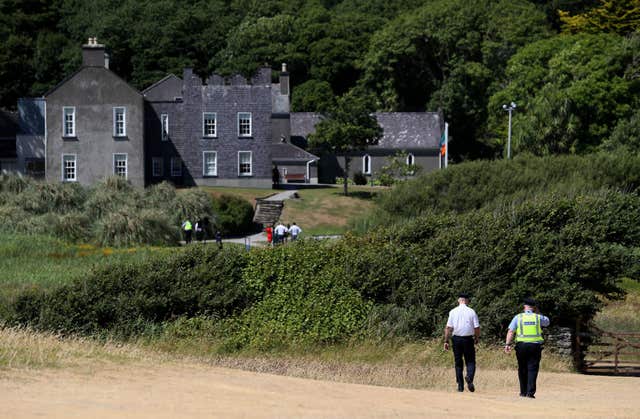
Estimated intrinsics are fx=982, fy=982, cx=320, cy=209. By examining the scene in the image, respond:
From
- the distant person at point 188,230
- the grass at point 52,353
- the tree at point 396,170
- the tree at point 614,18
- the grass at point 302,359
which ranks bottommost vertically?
the grass at point 302,359

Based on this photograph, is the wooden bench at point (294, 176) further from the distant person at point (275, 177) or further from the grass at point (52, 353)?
the grass at point (52, 353)

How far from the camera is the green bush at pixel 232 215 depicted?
181 ft

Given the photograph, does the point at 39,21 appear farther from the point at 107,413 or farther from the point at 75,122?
the point at 107,413

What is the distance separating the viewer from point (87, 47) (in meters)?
63.8

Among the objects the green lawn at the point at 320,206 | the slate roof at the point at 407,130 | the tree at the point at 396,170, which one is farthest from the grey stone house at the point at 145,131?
the slate roof at the point at 407,130

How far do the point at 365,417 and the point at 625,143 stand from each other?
49.5 m

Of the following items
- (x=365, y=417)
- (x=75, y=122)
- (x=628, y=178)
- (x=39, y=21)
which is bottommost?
(x=365, y=417)

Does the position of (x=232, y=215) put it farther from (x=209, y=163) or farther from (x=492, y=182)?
(x=492, y=182)

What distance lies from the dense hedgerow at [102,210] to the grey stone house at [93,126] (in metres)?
12.8

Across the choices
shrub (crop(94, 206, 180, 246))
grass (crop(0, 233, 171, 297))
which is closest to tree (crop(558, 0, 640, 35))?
shrub (crop(94, 206, 180, 246))

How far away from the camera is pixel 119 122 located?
66.2 meters

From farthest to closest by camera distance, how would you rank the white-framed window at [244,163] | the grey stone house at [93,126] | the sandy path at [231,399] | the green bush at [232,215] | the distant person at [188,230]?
the white-framed window at [244,163] → the grey stone house at [93,126] → the green bush at [232,215] → the distant person at [188,230] → the sandy path at [231,399]

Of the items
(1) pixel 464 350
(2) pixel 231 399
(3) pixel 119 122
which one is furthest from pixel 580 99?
(2) pixel 231 399

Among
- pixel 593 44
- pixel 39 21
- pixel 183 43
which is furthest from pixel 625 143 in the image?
pixel 39 21
